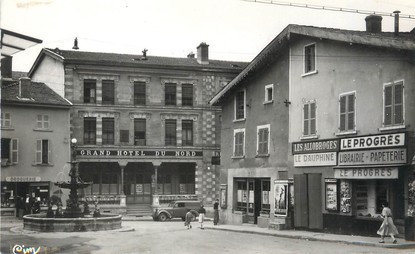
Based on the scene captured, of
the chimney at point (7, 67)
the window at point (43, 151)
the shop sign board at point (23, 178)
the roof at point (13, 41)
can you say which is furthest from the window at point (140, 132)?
the roof at point (13, 41)

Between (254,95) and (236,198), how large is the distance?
602cm

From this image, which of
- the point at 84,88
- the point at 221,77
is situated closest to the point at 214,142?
the point at 221,77

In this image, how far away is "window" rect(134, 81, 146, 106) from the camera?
139 feet

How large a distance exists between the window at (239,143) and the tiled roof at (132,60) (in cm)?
1420

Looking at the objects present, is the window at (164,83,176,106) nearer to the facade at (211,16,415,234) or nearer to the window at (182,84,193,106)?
the window at (182,84,193,106)

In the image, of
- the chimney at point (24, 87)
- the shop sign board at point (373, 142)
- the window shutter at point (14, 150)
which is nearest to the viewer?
the shop sign board at point (373, 142)

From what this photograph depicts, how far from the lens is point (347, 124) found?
69.6ft

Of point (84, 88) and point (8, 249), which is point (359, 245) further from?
point (84, 88)

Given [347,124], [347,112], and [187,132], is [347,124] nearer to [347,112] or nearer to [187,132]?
[347,112]

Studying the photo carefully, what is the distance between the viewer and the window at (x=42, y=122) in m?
38.4

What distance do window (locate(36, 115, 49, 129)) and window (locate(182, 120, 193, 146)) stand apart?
1077cm

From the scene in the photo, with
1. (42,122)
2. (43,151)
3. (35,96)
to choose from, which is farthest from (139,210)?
(35,96)

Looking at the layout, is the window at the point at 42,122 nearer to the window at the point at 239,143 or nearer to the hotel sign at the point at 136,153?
the hotel sign at the point at 136,153

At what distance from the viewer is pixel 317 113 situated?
23031 mm
